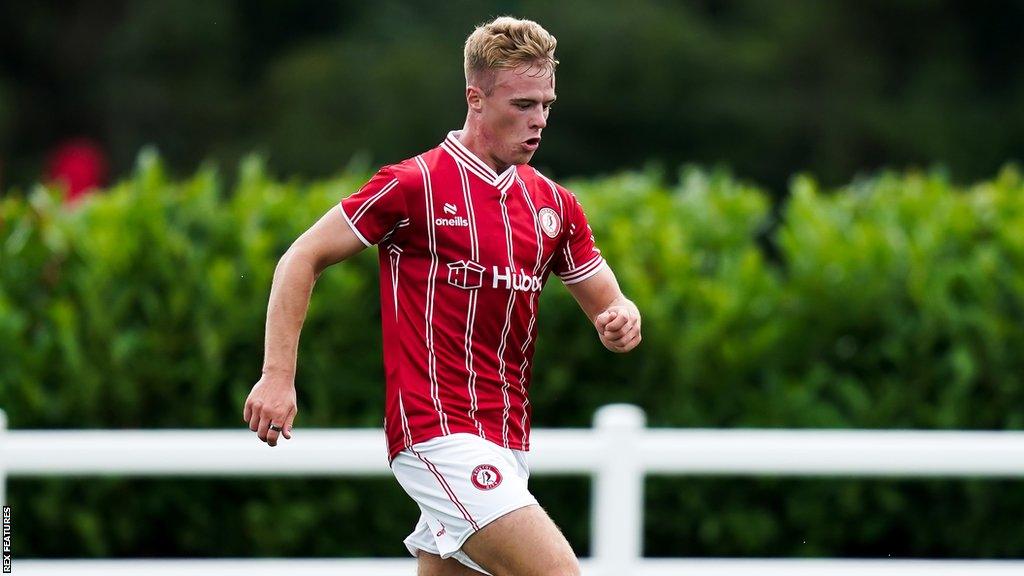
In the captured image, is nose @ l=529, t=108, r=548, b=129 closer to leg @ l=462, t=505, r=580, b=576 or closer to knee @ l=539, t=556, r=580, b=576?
leg @ l=462, t=505, r=580, b=576

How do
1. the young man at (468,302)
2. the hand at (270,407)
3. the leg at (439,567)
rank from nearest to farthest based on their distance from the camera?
the hand at (270,407), the young man at (468,302), the leg at (439,567)

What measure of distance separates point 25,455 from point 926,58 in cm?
1829

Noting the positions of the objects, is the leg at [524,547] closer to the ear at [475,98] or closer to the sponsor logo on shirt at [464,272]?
the sponsor logo on shirt at [464,272]

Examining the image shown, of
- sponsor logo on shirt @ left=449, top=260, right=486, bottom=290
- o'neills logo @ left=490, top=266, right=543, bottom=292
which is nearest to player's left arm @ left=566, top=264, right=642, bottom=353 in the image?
o'neills logo @ left=490, top=266, right=543, bottom=292

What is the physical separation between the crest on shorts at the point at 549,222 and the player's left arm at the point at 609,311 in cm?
25

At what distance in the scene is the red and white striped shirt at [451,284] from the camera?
4301 millimetres

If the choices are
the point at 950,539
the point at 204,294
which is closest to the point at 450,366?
the point at 204,294

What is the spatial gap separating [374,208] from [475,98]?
430 millimetres

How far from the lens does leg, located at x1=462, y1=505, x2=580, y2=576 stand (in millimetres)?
4156

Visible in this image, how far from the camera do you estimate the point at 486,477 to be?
4227 millimetres

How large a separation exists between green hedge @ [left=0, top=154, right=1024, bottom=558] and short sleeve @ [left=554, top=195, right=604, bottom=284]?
3.00m

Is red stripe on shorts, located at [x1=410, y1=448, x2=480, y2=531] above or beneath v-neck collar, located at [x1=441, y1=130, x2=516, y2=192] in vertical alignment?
beneath

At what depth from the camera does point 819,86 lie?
22.6m

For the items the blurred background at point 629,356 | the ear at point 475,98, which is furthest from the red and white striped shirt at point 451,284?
the blurred background at point 629,356
